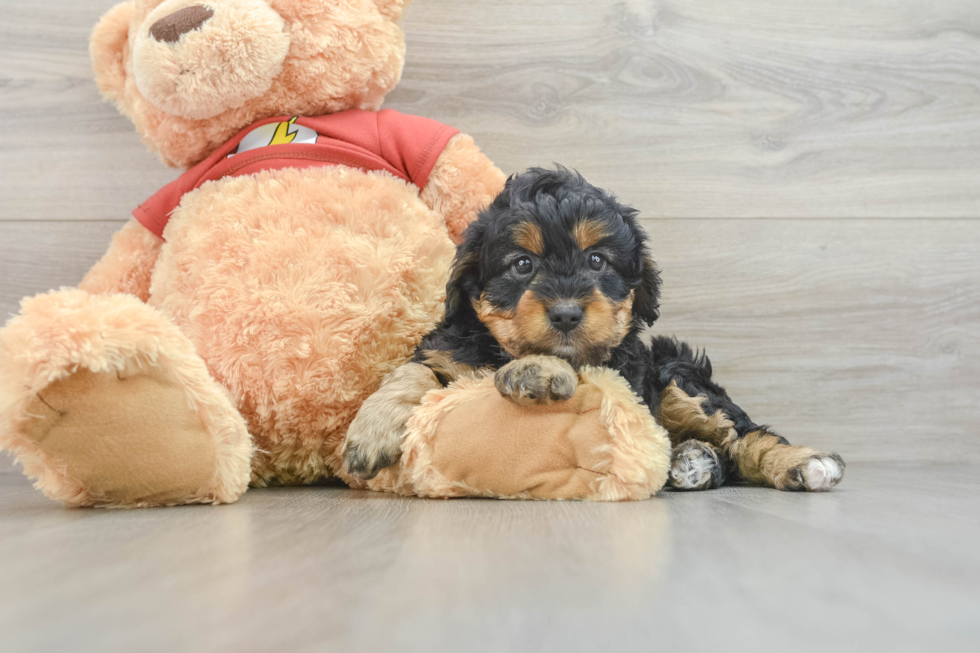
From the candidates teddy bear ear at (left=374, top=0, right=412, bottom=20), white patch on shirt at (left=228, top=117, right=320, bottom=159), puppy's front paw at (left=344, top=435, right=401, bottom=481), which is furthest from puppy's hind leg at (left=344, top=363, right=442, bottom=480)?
teddy bear ear at (left=374, top=0, right=412, bottom=20)

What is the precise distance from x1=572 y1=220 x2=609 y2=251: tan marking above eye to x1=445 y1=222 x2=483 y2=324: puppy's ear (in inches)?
8.1

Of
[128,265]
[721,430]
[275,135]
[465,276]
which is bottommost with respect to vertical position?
[721,430]

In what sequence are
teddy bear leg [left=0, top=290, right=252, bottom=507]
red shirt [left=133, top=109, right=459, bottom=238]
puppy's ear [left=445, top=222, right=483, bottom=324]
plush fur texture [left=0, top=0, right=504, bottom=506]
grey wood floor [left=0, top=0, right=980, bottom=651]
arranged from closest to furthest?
1. teddy bear leg [left=0, top=290, right=252, bottom=507]
2. plush fur texture [left=0, top=0, right=504, bottom=506]
3. puppy's ear [left=445, top=222, right=483, bottom=324]
4. red shirt [left=133, top=109, right=459, bottom=238]
5. grey wood floor [left=0, top=0, right=980, bottom=651]

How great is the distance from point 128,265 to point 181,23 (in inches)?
23.8

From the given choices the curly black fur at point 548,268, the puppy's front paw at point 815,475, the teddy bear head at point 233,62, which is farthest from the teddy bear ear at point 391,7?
the puppy's front paw at point 815,475

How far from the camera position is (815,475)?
4.72ft

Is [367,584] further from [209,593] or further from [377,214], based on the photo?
[377,214]

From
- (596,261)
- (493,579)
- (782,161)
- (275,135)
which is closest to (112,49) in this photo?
(275,135)

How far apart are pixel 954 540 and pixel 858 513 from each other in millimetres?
223

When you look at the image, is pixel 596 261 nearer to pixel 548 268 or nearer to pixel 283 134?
pixel 548 268

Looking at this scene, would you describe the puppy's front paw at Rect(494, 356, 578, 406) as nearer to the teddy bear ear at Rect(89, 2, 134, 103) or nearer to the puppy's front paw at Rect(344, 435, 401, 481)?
the puppy's front paw at Rect(344, 435, 401, 481)

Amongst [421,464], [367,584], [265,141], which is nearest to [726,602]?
[367,584]

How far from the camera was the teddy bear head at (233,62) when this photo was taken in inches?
59.4

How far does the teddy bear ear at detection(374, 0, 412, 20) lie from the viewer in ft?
5.50
